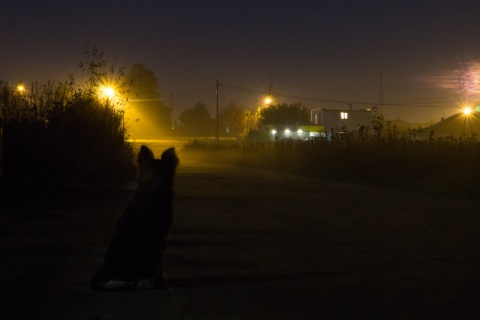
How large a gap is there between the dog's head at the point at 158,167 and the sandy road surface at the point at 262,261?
132cm

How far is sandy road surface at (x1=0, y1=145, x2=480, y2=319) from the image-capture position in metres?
7.60

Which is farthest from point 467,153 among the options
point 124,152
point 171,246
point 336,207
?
point 171,246

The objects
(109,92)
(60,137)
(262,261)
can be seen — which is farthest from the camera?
(109,92)

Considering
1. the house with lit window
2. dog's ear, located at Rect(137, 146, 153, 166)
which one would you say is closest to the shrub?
dog's ear, located at Rect(137, 146, 153, 166)

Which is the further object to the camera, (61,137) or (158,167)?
(61,137)

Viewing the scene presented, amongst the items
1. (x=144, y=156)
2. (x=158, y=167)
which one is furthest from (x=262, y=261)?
(x=144, y=156)

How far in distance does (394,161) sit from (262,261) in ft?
65.3

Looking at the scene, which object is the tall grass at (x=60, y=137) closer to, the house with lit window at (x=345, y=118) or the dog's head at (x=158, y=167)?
the dog's head at (x=158, y=167)

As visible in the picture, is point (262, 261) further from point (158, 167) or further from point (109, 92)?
point (109, 92)

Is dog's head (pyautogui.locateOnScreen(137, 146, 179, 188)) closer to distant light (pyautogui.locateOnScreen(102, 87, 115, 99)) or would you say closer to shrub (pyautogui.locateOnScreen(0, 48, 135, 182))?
shrub (pyautogui.locateOnScreen(0, 48, 135, 182))

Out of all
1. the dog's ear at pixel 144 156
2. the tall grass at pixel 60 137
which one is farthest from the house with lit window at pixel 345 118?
the dog's ear at pixel 144 156

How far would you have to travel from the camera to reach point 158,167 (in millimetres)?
8367

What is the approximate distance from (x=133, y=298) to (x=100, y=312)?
66 cm

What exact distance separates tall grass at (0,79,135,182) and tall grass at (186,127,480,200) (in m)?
10.1
